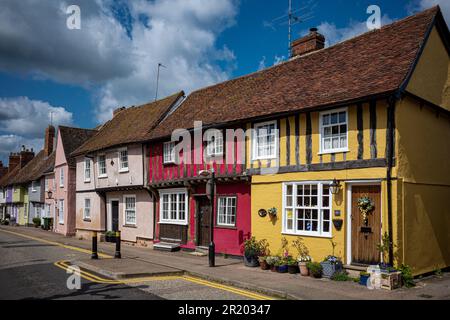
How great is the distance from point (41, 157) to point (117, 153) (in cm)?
2656

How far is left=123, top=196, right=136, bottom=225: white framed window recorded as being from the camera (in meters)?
22.5

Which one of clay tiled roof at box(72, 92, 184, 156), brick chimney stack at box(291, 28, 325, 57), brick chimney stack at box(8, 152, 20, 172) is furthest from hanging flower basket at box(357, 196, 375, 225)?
brick chimney stack at box(8, 152, 20, 172)

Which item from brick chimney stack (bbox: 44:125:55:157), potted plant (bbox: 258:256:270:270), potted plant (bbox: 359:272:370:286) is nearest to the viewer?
potted plant (bbox: 359:272:370:286)

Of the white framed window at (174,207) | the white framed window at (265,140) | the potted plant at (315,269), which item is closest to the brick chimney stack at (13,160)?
the white framed window at (174,207)

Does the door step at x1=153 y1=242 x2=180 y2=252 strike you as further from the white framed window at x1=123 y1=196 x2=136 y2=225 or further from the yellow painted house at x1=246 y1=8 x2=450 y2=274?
the yellow painted house at x1=246 y1=8 x2=450 y2=274

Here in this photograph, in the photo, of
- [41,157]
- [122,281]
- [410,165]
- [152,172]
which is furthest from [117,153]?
[41,157]

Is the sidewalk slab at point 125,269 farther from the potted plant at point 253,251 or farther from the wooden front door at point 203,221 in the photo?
the wooden front door at point 203,221

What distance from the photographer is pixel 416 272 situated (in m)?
11.6

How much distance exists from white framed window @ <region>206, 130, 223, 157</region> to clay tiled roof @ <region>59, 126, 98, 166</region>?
16.3 metres

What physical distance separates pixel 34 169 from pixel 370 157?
40.9 m

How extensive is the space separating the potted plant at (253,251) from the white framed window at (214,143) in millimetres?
3786

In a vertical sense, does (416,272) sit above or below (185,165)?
below

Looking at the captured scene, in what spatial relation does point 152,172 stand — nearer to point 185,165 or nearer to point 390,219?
point 185,165

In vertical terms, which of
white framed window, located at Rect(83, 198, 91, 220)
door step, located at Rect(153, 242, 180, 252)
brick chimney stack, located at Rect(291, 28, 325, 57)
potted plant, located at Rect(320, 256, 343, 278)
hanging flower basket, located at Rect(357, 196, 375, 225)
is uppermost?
brick chimney stack, located at Rect(291, 28, 325, 57)
